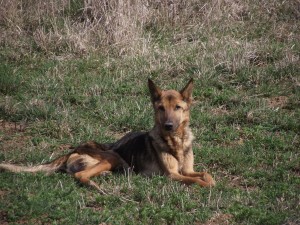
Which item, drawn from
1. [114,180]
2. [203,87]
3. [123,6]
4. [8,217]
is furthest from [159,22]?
[8,217]

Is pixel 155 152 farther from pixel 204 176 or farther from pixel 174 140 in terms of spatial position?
pixel 204 176

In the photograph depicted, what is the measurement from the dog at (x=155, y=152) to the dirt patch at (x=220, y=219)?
50.1 inches

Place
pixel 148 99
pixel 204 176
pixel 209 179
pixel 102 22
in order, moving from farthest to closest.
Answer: pixel 102 22, pixel 148 99, pixel 204 176, pixel 209 179

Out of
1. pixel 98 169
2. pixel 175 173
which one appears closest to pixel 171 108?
pixel 175 173

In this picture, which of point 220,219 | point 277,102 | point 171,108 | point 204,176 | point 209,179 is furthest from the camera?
point 277,102

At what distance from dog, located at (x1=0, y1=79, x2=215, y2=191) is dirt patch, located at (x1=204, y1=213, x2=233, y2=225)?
127 centimetres

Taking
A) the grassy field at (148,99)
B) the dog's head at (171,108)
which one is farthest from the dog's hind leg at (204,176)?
the dog's head at (171,108)

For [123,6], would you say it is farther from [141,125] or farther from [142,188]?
[142,188]

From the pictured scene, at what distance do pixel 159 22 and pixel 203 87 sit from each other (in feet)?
10.6

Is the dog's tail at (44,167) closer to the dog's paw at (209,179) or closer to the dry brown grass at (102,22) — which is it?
the dog's paw at (209,179)

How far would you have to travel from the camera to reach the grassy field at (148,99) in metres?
7.56

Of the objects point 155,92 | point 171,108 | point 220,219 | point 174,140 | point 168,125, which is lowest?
point 220,219

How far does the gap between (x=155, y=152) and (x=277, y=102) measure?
10.9ft

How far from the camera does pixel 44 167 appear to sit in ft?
28.7
